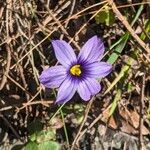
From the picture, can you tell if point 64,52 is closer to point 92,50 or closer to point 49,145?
point 92,50

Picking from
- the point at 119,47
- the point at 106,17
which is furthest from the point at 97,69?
the point at 106,17

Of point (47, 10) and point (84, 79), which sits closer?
point (84, 79)

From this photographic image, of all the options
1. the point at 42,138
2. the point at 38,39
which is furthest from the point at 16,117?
the point at 38,39

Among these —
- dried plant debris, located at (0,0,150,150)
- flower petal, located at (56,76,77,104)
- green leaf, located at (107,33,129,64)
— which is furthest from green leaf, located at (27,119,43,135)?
green leaf, located at (107,33,129,64)

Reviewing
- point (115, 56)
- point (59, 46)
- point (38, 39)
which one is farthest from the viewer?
point (38, 39)

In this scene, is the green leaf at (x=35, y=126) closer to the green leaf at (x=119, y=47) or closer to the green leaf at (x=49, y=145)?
the green leaf at (x=49, y=145)

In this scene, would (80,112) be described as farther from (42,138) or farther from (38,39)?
(38,39)
